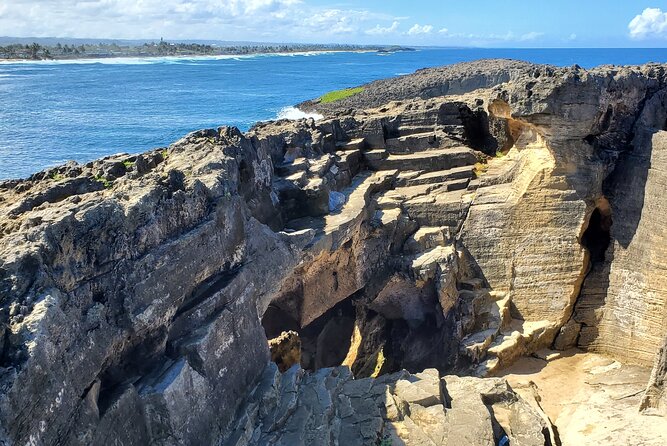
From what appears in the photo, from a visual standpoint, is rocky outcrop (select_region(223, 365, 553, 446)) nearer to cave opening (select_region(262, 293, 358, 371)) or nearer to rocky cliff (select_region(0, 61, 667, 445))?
rocky cliff (select_region(0, 61, 667, 445))

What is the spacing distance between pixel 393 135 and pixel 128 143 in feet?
90.6

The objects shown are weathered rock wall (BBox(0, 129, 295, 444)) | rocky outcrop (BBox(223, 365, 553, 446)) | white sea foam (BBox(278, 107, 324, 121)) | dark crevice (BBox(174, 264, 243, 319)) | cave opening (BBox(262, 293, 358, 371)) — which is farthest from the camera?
white sea foam (BBox(278, 107, 324, 121))

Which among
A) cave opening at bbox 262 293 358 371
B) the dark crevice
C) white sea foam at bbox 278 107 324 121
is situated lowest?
cave opening at bbox 262 293 358 371

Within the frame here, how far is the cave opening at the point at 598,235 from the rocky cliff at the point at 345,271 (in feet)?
0.25

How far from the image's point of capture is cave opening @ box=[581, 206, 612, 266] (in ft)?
57.2

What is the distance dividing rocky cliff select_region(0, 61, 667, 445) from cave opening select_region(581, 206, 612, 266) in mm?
77

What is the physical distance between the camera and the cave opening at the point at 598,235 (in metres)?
17.4

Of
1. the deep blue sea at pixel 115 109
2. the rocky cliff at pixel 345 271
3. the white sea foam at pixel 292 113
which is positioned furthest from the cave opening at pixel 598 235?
the white sea foam at pixel 292 113

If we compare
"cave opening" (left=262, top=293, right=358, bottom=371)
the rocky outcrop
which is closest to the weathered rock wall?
the rocky outcrop

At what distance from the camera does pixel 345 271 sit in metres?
16.7

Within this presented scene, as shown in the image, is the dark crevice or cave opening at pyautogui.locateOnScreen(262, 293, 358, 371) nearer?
the dark crevice

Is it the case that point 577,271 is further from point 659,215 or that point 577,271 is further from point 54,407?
point 54,407

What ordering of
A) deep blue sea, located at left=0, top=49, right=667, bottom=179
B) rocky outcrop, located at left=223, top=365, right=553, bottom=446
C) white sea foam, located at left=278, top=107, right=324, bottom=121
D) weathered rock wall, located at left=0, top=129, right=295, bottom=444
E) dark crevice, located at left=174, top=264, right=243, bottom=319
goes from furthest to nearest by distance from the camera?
white sea foam, located at left=278, top=107, right=324, bottom=121 → deep blue sea, located at left=0, top=49, right=667, bottom=179 → rocky outcrop, located at left=223, top=365, right=553, bottom=446 → dark crevice, located at left=174, top=264, right=243, bottom=319 → weathered rock wall, located at left=0, top=129, right=295, bottom=444

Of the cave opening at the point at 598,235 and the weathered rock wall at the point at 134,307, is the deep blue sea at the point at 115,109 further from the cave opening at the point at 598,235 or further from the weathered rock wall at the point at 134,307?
the cave opening at the point at 598,235
